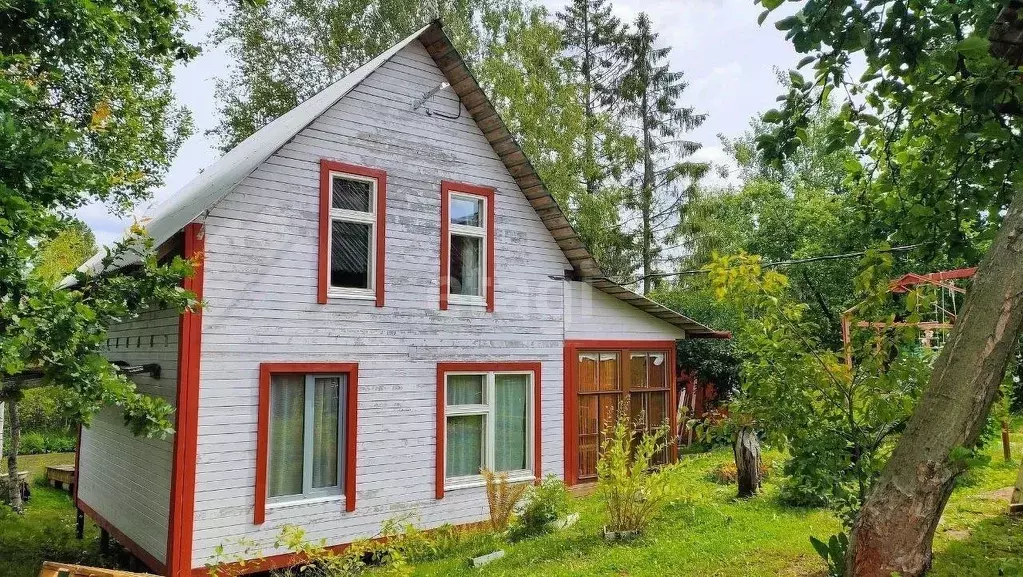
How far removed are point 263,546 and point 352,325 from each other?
2.82 metres

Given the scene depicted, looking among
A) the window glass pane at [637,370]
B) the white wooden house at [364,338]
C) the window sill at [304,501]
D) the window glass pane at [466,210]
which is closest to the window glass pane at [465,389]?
the white wooden house at [364,338]

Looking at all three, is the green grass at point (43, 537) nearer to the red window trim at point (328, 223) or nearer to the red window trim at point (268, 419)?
the red window trim at point (268, 419)

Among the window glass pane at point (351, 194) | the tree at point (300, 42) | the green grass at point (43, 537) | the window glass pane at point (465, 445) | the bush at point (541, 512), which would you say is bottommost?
the green grass at point (43, 537)

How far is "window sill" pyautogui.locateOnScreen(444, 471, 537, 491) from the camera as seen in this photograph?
931 cm

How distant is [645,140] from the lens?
25.0m

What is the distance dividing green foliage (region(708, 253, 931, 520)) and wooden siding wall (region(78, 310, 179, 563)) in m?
6.28

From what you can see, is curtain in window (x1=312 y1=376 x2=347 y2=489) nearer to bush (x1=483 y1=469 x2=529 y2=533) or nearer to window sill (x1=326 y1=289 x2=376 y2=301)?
window sill (x1=326 y1=289 x2=376 y2=301)

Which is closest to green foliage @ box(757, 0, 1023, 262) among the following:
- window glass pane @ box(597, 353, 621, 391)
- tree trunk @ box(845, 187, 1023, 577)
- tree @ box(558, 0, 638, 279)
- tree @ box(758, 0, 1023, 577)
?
tree @ box(758, 0, 1023, 577)

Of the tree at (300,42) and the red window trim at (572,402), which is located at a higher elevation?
the tree at (300,42)

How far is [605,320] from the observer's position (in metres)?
11.4

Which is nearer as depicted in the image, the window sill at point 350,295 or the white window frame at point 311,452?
the white window frame at point 311,452

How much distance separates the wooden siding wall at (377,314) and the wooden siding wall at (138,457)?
2.13 feet

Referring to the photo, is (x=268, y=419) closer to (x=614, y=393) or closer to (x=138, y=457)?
(x=138, y=457)

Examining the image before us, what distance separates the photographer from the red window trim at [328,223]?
8430mm
